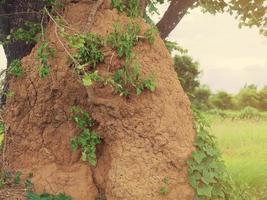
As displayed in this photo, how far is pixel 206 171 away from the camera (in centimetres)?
663

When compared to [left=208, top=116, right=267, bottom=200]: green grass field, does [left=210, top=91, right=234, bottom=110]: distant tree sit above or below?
above

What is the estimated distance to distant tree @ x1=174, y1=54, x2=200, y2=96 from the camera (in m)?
26.5

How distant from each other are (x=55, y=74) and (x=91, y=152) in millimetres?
928

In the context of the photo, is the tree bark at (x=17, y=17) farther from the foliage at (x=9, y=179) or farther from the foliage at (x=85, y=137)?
the foliage at (x=9, y=179)

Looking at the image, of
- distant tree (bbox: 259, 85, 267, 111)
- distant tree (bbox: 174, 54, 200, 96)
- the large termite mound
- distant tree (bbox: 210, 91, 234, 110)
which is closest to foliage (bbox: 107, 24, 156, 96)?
the large termite mound

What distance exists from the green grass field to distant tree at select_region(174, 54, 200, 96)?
2.03 m

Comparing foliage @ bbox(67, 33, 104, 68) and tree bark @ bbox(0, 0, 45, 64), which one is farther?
tree bark @ bbox(0, 0, 45, 64)

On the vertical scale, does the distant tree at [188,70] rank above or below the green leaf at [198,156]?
above

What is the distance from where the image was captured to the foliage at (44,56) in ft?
21.9

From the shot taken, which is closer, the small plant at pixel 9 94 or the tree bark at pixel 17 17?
the small plant at pixel 9 94

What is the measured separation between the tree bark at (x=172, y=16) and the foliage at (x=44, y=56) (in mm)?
5018

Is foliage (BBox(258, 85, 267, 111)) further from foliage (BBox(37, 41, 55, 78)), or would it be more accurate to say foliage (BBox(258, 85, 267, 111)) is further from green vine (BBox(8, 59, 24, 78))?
foliage (BBox(37, 41, 55, 78))

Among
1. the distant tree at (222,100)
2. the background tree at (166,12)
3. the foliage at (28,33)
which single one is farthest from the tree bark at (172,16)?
the distant tree at (222,100)

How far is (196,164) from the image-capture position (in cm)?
655
